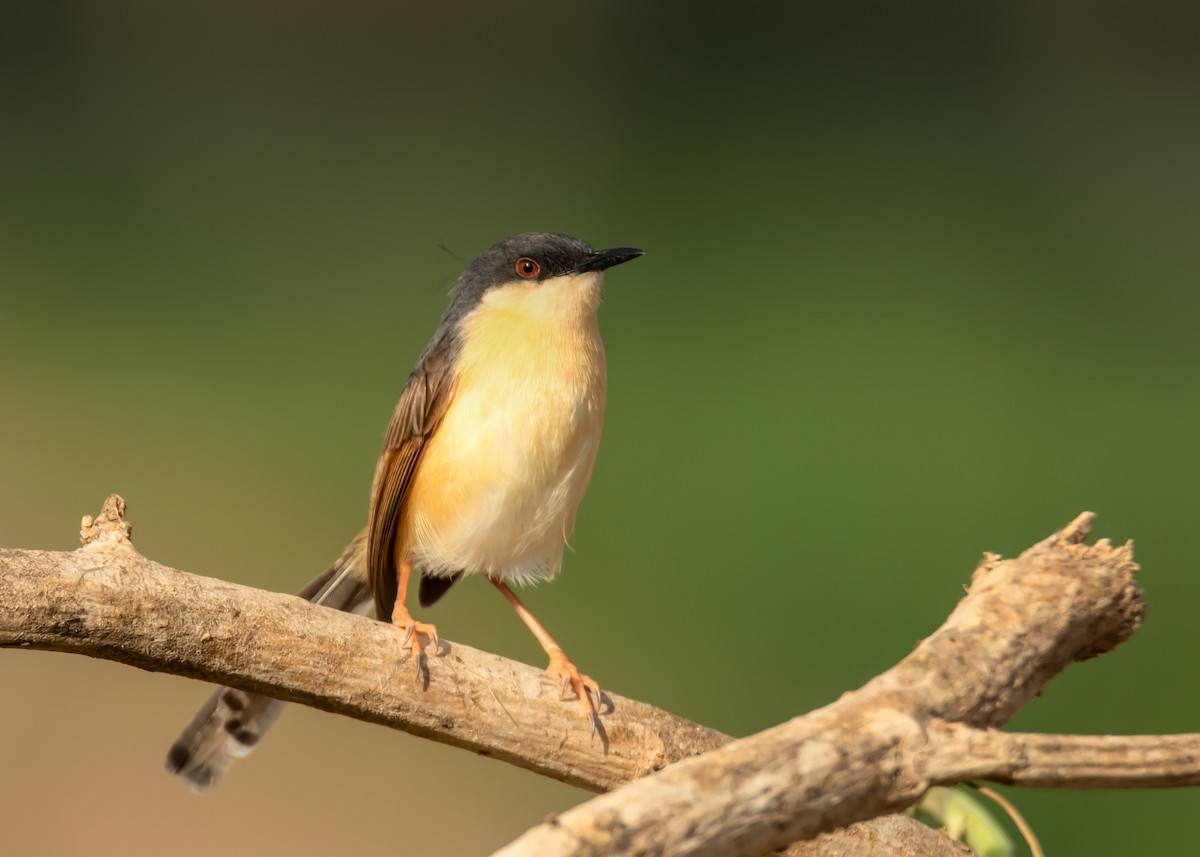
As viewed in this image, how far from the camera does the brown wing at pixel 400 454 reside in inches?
113

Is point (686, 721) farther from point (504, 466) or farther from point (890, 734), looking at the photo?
point (890, 734)

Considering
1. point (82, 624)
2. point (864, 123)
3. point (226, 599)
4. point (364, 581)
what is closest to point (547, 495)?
point (364, 581)

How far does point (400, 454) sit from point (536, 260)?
587 millimetres

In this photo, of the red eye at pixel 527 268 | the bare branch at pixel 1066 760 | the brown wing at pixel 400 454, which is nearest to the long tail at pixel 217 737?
the brown wing at pixel 400 454

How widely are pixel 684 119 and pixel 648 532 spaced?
8.98 ft

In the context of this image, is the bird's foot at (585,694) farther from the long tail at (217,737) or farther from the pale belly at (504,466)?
the long tail at (217,737)

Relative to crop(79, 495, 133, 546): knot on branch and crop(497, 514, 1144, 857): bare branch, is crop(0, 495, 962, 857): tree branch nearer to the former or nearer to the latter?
crop(79, 495, 133, 546): knot on branch

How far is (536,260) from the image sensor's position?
9.84 feet

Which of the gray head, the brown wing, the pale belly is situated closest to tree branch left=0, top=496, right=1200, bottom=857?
the pale belly

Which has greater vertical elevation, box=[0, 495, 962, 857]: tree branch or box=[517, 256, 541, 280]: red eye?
box=[517, 256, 541, 280]: red eye

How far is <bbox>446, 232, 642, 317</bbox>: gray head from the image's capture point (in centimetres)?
297

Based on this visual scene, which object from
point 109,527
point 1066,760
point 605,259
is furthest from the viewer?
point 605,259

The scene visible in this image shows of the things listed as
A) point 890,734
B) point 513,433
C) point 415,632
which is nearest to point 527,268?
A: point 513,433

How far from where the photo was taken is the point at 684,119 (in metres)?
6.82
